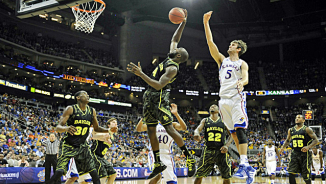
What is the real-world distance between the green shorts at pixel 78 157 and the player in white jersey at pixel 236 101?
2.97m

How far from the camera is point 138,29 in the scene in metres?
43.1

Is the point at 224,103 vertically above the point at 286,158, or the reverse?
the point at 224,103

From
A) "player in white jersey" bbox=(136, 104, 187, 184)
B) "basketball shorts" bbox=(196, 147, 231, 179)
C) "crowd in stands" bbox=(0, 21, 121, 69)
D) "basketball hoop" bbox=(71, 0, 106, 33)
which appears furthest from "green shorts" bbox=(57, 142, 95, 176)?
"crowd in stands" bbox=(0, 21, 121, 69)

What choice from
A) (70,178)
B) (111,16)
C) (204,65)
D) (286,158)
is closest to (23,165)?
(70,178)

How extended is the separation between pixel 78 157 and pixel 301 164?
6.11 metres

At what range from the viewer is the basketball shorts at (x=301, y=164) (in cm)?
850

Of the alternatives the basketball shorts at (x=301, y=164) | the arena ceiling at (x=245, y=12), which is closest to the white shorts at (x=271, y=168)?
the basketball shorts at (x=301, y=164)

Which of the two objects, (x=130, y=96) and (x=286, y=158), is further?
(x=130, y=96)

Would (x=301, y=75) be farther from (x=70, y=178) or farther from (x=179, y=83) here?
(x=70, y=178)

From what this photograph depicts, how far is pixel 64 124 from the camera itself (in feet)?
20.5

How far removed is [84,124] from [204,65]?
41814 millimetres

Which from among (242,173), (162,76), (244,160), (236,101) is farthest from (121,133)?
(242,173)

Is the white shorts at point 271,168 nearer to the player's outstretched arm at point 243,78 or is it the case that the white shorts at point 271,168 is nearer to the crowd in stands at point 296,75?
the player's outstretched arm at point 243,78

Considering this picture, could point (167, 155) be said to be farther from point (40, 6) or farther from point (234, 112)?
point (40, 6)
